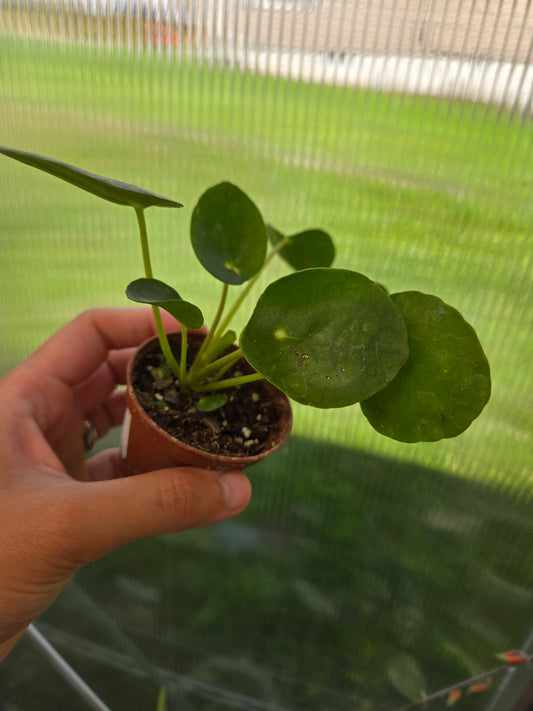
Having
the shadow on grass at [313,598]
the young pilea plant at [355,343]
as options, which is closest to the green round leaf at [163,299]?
the young pilea plant at [355,343]

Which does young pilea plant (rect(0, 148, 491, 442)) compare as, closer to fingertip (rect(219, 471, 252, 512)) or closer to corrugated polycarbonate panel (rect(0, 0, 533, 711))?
fingertip (rect(219, 471, 252, 512))

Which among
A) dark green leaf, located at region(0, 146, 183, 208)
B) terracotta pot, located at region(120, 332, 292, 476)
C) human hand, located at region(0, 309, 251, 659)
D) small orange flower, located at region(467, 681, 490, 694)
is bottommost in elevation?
small orange flower, located at region(467, 681, 490, 694)

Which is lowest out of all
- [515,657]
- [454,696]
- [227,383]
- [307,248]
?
[454,696]

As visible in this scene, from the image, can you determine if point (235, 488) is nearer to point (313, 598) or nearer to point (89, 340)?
point (89, 340)

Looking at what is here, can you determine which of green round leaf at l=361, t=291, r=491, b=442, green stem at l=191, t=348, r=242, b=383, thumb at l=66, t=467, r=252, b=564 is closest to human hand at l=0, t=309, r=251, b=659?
thumb at l=66, t=467, r=252, b=564

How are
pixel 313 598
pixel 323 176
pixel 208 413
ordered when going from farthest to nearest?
1. pixel 313 598
2. pixel 323 176
3. pixel 208 413

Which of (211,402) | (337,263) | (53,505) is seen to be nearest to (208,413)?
(211,402)

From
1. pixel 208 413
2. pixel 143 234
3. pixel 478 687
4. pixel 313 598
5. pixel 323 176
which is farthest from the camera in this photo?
pixel 313 598
